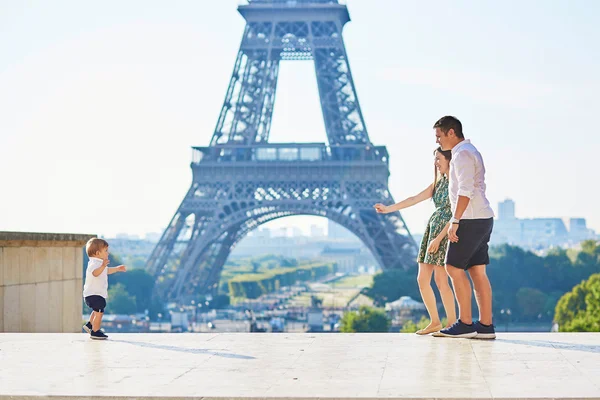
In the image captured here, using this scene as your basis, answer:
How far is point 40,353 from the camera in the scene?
34.6 ft

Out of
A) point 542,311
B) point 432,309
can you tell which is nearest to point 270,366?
point 432,309

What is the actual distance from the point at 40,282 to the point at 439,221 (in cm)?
549

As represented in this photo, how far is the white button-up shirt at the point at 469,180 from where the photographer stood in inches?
437

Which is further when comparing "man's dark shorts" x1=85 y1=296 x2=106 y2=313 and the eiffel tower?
the eiffel tower

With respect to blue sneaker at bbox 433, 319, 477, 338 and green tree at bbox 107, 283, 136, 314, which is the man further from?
green tree at bbox 107, 283, 136, 314

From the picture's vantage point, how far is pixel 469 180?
11102 millimetres

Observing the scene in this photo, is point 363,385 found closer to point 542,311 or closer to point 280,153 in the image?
point 280,153

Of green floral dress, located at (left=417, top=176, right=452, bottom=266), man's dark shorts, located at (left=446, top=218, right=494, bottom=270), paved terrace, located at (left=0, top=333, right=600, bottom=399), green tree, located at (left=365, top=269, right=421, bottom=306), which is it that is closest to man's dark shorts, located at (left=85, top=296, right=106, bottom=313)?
paved terrace, located at (left=0, top=333, right=600, bottom=399)

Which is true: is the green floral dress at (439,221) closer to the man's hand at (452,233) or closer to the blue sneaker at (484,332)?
the man's hand at (452,233)

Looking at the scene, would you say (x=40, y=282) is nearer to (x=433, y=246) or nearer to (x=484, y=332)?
(x=433, y=246)

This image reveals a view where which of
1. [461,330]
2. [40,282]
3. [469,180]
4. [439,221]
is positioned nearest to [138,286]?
[40,282]

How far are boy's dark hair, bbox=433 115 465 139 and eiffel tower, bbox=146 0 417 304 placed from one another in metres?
51.4

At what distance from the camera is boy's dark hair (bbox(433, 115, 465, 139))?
37.7 ft

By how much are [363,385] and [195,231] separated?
183 feet
